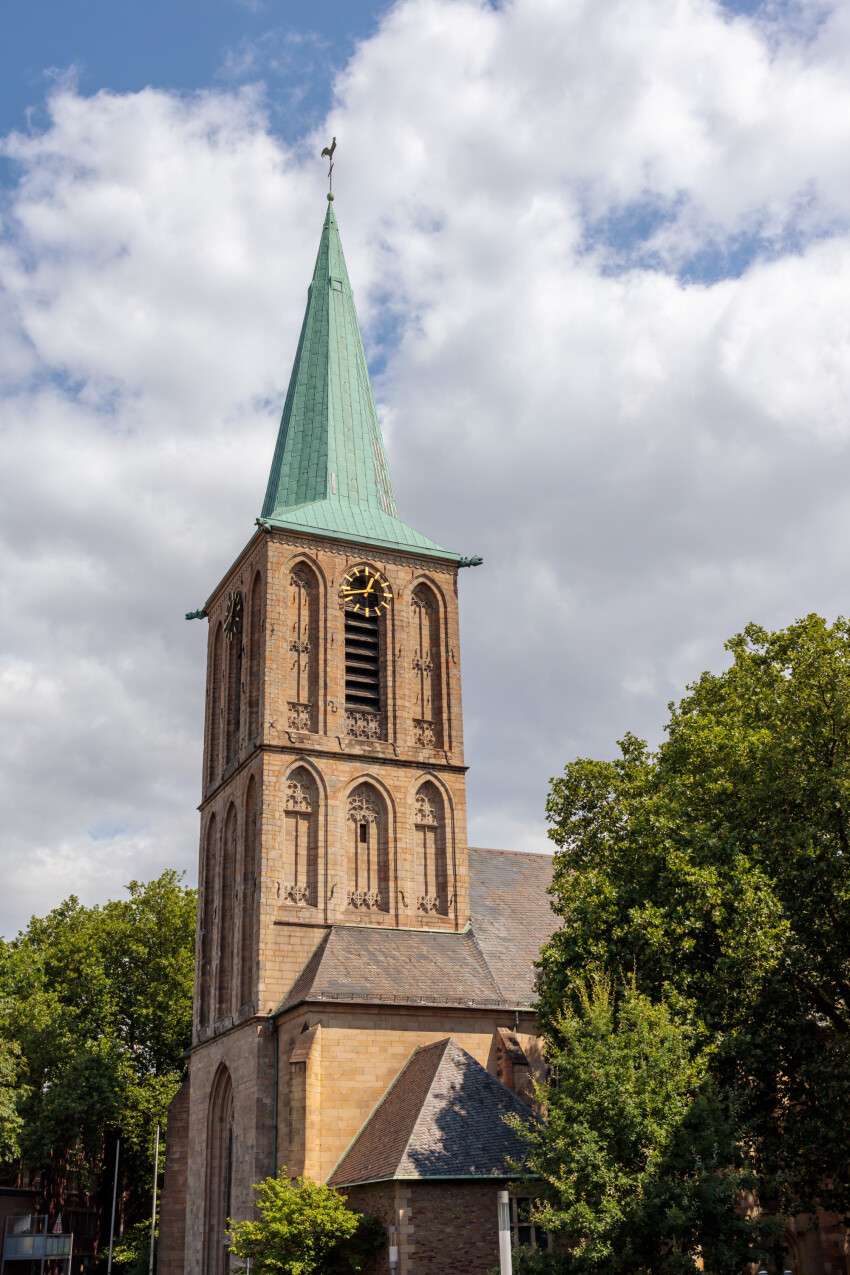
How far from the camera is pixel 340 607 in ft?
131

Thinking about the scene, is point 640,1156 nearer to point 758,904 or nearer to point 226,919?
point 758,904

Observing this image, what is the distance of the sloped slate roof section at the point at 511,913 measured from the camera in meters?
36.2

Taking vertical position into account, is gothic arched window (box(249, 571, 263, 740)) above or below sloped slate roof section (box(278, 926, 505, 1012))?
above

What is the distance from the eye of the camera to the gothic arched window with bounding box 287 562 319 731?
3806 cm

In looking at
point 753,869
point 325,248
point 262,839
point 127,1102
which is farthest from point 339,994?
point 325,248

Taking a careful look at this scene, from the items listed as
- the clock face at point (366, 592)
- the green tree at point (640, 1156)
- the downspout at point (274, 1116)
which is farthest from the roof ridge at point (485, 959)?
the green tree at point (640, 1156)

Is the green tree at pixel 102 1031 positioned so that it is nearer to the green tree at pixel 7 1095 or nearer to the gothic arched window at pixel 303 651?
the green tree at pixel 7 1095

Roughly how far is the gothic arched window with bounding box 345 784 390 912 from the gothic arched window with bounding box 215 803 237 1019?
13.5ft

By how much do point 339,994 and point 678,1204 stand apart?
1297cm

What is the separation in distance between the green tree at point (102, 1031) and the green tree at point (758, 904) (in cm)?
2848

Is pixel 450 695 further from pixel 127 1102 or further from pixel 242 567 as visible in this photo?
pixel 127 1102

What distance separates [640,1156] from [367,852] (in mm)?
16384

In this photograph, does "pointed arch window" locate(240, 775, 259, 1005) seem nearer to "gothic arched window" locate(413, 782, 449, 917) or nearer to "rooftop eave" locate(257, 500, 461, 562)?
"gothic arched window" locate(413, 782, 449, 917)

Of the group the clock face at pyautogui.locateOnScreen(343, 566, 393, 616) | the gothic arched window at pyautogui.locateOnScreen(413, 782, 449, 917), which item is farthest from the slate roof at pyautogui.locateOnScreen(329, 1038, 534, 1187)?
the clock face at pyautogui.locateOnScreen(343, 566, 393, 616)
